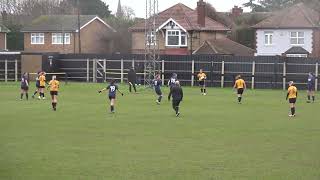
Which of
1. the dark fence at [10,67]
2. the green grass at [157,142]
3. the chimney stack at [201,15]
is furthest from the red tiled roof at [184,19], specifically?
the green grass at [157,142]

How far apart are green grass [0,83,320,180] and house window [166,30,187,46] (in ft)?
117

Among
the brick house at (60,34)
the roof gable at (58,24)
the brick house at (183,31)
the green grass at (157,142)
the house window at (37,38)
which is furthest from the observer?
the house window at (37,38)

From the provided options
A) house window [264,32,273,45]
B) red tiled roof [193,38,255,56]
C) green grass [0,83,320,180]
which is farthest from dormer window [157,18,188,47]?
green grass [0,83,320,180]

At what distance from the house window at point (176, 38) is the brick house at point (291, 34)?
7.88m

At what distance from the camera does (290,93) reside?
31188 millimetres

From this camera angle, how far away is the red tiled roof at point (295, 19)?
2672 inches

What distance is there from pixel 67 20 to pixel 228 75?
114 feet

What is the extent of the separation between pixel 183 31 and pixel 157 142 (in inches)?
2016

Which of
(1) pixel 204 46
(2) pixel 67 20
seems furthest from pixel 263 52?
(2) pixel 67 20

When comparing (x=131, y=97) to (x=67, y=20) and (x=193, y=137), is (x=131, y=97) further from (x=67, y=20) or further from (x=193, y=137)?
(x=67, y=20)

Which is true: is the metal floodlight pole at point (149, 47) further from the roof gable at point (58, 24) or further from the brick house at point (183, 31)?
the roof gable at point (58, 24)

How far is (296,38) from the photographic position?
229ft

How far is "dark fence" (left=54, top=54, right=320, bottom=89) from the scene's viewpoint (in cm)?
5488

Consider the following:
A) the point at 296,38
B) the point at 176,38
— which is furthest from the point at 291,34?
the point at 176,38
